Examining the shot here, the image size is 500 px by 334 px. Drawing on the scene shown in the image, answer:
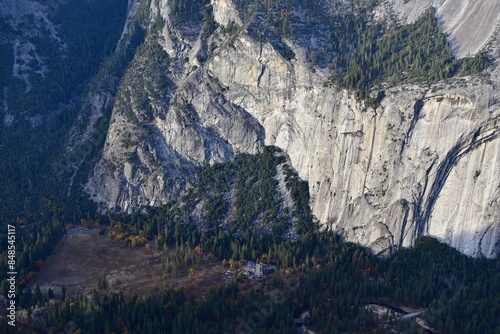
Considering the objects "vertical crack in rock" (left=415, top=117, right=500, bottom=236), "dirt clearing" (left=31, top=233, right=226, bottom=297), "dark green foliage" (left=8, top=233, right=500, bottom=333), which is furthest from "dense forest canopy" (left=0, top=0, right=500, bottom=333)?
"vertical crack in rock" (left=415, top=117, right=500, bottom=236)

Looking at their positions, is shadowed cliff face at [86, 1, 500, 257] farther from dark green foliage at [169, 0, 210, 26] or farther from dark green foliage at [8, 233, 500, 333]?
dark green foliage at [8, 233, 500, 333]

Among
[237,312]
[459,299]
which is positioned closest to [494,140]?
[459,299]

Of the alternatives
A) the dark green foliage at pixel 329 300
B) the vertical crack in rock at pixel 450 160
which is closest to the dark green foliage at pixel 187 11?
the dark green foliage at pixel 329 300

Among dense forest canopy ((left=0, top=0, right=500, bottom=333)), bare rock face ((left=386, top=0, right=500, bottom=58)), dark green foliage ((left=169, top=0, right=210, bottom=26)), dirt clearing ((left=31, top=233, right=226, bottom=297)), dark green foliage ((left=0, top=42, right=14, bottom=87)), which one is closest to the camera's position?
dense forest canopy ((left=0, top=0, right=500, bottom=333))

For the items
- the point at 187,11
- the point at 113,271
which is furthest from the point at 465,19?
the point at 113,271

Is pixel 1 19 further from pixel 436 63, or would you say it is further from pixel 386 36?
pixel 436 63

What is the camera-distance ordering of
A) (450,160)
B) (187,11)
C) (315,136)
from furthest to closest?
(187,11)
(315,136)
(450,160)

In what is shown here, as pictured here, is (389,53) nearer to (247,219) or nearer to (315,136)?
(315,136)

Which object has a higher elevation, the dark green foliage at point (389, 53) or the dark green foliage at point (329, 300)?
the dark green foliage at point (389, 53)

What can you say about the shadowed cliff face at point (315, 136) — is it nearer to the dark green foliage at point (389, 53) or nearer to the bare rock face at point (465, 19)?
the dark green foliage at point (389, 53)

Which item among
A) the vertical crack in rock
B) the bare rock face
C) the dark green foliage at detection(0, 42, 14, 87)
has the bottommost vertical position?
the vertical crack in rock
